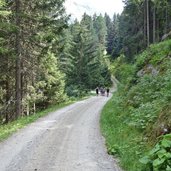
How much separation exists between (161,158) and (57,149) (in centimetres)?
539

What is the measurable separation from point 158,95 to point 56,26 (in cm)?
1245

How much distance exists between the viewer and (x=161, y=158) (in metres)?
7.46

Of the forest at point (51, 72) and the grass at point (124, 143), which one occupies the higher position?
the forest at point (51, 72)

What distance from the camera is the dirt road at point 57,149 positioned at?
9.97 metres

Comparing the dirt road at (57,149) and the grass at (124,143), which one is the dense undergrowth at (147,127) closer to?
the grass at (124,143)

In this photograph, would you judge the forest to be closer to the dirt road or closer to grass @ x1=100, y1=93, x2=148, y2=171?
grass @ x1=100, y1=93, x2=148, y2=171

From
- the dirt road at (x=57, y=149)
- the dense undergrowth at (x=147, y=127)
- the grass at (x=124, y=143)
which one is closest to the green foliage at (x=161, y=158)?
the dense undergrowth at (x=147, y=127)

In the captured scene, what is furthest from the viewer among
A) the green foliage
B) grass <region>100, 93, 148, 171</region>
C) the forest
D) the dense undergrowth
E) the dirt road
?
the forest

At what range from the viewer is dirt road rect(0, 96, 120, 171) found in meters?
9.97

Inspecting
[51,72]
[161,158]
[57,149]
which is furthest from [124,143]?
[51,72]

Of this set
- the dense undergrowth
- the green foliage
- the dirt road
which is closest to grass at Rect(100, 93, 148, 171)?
the dense undergrowth

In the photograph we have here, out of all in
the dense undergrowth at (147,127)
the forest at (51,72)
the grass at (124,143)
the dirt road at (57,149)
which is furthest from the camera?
the forest at (51,72)

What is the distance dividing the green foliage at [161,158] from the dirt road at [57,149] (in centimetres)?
170

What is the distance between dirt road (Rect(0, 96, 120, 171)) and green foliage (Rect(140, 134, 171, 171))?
5.59 feet
